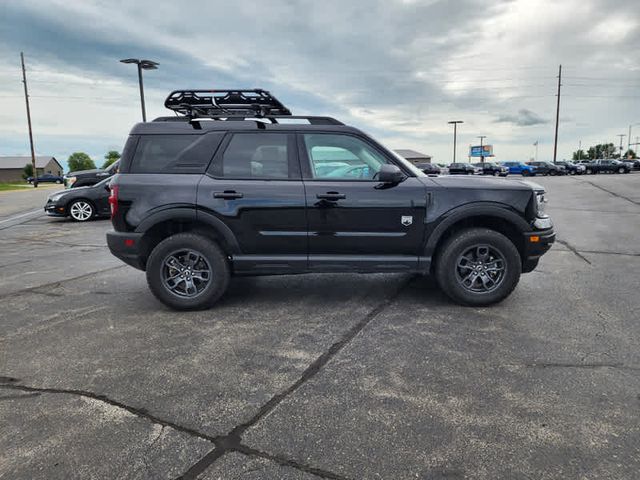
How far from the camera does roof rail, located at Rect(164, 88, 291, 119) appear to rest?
4.69m

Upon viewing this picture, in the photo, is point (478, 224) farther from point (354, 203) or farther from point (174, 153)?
point (174, 153)

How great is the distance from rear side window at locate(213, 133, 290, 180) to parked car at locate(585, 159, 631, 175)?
5168 cm

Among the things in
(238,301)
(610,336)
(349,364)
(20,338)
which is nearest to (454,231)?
(610,336)

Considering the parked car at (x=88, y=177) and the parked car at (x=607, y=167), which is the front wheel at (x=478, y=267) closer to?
the parked car at (x=88, y=177)

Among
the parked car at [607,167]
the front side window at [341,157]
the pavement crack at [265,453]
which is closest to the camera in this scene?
the pavement crack at [265,453]

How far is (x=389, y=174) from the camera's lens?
425cm

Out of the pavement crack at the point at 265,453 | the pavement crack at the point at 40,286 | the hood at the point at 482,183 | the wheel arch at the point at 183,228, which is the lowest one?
the pavement crack at the point at 265,453

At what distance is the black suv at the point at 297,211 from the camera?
4.45 m

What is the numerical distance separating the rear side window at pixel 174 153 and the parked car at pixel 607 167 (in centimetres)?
5217

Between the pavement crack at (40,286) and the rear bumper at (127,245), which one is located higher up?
the rear bumper at (127,245)

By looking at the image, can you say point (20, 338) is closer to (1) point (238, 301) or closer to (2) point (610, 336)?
(1) point (238, 301)

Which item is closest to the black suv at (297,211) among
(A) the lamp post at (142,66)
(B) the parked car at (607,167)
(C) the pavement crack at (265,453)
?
(C) the pavement crack at (265,453)

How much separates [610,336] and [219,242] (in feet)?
12.4

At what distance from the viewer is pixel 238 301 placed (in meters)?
4.95
